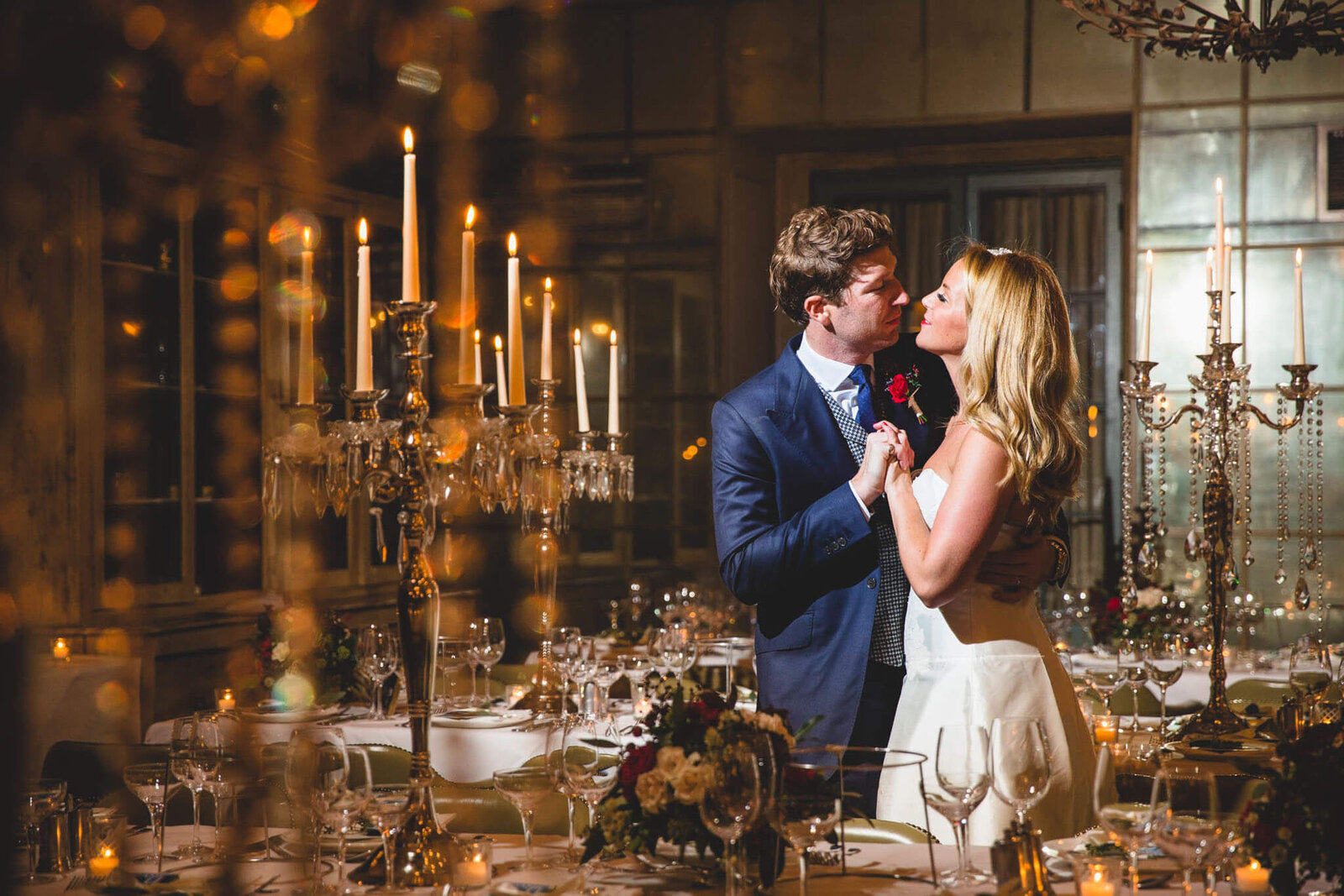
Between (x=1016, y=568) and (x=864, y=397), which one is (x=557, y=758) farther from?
(x=864, y=397)

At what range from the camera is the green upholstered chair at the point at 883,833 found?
2.12 meters

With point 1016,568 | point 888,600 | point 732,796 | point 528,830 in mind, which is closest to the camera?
point 732,796

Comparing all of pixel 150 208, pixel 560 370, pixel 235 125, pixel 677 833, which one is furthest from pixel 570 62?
pixel 235 125

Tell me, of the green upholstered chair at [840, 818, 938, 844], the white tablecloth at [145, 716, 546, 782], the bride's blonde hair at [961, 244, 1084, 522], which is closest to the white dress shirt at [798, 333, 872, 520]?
the bride's blonde hair at [961, 244, 1084, 522]

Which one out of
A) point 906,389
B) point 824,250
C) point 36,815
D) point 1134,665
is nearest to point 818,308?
point 824,250

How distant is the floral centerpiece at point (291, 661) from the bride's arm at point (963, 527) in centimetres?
210

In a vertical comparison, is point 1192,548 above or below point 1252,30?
below

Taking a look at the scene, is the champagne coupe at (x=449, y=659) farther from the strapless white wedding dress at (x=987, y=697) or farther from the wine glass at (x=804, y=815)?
the wine glass at (x=804, y=815)

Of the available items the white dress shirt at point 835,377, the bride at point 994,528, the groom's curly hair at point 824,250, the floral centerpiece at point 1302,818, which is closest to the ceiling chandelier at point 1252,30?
the groom's curly hair at point 824,250

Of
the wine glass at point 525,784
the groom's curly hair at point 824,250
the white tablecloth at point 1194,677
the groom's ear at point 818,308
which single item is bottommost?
the white tablecloth at point 1194,677

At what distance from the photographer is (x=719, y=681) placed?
423 centimetres

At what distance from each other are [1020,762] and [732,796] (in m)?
0.41

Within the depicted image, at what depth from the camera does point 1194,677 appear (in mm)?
Result: 4438

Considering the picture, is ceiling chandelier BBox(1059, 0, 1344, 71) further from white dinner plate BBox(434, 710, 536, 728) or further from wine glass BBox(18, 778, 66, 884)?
wine glass BBox(18, 778, 66, 884)
